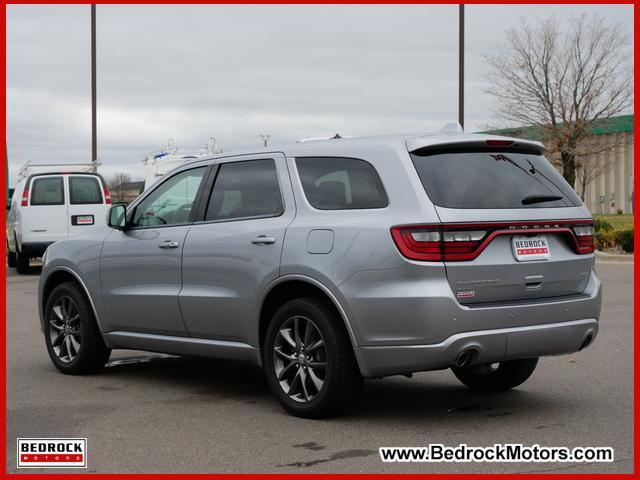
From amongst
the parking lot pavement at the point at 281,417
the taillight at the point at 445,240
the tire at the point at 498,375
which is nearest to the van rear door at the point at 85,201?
the parking lot pavement at the point at 281,417

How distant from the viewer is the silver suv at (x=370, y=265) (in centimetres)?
655

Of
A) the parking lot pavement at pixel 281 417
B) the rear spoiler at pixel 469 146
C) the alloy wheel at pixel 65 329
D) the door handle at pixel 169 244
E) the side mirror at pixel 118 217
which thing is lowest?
the parking lot pavement at pixel 281 417

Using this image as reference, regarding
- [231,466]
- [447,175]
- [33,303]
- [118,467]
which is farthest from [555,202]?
[33,303]

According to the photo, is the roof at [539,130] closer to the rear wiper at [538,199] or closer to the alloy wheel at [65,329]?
the alloy wheel at [65,329]

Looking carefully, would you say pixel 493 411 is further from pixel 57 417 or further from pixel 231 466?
pixel 57 417

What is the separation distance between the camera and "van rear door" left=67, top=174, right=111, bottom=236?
2275 centimetres

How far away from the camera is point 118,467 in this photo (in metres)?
5.82

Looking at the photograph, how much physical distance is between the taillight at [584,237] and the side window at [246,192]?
6.71ft

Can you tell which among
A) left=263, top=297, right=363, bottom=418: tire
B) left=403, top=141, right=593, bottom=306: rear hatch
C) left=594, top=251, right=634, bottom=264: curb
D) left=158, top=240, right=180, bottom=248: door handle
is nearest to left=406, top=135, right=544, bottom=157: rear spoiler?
left=403, top=141, right=593, bottom=306: rear hatch

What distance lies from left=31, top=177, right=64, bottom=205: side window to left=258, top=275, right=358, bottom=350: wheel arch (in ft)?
53.0

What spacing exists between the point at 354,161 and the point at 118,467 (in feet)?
8.52

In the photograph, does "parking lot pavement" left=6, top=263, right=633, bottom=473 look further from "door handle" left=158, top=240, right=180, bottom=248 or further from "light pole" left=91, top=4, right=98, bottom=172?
"light pole" left=91, top=4, right=98, bottom=172

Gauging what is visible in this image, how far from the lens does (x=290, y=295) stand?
7367 millimetres

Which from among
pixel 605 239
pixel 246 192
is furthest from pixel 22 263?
pixel 246 192
